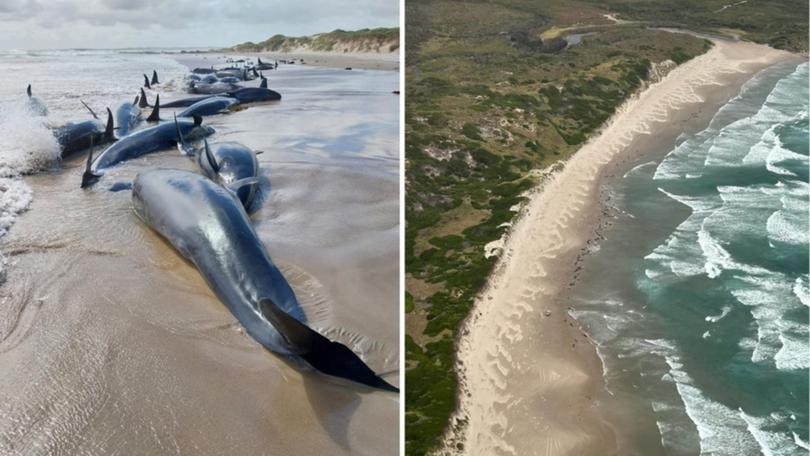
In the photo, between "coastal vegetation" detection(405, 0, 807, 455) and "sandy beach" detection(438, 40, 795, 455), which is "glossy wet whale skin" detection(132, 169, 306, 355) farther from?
"sandy beach" detection(438, 40, 795, 455)

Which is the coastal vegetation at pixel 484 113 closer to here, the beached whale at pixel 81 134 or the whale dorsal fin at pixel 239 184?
the whale dorsal fin at pixel 239 184

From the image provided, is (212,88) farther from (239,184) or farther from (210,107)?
(239,184)

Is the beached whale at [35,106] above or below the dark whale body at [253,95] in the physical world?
above

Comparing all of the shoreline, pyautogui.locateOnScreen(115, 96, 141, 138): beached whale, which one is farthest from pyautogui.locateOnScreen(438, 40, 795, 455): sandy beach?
pyautogui.locateOnScreen(115, 96, 141, 138): beached whale

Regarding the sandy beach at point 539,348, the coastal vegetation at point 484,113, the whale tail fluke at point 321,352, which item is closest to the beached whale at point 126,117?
the coastal vegetation at point 484,113

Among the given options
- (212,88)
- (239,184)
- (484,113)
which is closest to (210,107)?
(212,88)

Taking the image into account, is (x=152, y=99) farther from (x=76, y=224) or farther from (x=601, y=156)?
(x=601, y=156)

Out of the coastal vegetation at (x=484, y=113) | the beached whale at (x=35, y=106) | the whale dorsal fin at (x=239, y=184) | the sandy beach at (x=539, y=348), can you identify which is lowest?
the sandy beach at (x=539, y=348)
